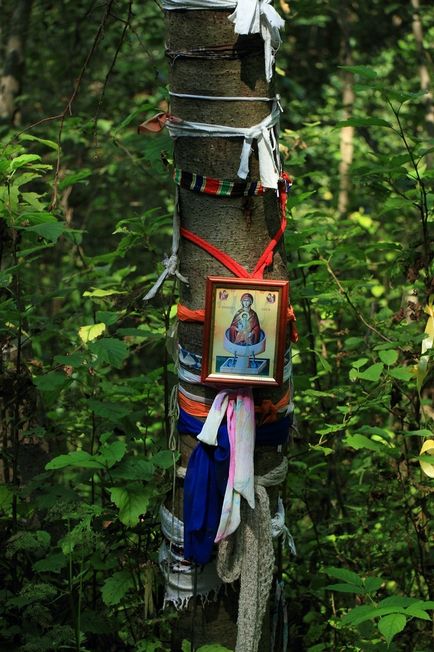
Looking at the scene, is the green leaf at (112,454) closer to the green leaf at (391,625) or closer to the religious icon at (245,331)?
the religious icon at (245,331)

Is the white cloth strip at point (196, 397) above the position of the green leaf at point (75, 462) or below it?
above

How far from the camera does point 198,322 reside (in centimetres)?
264

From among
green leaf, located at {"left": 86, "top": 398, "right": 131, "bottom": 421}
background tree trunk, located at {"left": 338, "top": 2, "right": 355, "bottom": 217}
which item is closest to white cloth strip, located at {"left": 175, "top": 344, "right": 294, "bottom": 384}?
green leaf, located at {"left": 86, "top": 398, "right": 131, "bottom": 421}

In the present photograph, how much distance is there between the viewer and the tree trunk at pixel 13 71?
20.1ft

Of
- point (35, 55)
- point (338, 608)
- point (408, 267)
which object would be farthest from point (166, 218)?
point (35, 55)

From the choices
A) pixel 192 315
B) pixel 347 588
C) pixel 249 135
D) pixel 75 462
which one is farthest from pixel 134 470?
pixel 249 135

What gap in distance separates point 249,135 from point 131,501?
1152 millimetres

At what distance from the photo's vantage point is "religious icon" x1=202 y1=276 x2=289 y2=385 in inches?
99.0

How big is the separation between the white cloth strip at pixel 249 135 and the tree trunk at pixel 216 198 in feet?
0.06

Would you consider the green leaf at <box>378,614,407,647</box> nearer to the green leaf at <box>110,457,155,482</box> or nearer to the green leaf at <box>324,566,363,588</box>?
the green leaf at <box>324,566,363,588</box>

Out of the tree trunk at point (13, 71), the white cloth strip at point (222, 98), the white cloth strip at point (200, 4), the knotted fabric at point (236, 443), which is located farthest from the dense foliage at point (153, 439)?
the tree trunk at point (13, 71)

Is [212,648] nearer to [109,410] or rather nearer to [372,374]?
[109,410]

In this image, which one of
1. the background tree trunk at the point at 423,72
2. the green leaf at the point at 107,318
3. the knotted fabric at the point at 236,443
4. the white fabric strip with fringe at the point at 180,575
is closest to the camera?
the knotted fabric at the point at 236,443

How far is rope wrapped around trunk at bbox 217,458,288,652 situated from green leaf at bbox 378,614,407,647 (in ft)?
1.35
